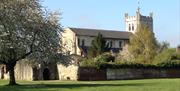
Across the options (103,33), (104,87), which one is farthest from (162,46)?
(104,87)

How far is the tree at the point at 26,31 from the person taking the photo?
4888 centimetres

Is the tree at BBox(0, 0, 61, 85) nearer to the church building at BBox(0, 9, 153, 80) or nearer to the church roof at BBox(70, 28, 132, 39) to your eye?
the church building at BBox(0, 9, 153, 80)

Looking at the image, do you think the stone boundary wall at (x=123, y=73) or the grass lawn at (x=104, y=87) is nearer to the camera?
the grass lawn at (x=104, y=87)

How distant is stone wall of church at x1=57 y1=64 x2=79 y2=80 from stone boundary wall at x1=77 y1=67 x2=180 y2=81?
0.76 metres

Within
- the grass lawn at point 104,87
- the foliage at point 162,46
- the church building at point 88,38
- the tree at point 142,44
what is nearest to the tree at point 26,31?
the grass lawn at point 104,87

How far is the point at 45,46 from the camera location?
51.7 metres

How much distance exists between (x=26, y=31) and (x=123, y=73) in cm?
3268

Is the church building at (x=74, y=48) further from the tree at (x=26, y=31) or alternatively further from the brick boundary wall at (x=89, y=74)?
the tree at (x=26, y=31)

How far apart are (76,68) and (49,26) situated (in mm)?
25168

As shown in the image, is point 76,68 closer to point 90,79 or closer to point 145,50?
point 90,79

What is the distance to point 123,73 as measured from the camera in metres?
79.8

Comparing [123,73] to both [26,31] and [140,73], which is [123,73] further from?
[26,31]

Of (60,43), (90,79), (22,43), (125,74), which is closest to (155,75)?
(125,74)

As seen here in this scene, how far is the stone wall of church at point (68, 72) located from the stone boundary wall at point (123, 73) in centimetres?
76
